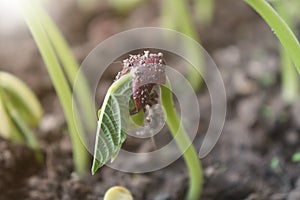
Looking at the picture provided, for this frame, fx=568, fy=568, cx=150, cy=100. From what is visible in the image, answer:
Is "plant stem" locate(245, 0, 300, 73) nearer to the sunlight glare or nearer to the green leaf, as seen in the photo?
the green leaf

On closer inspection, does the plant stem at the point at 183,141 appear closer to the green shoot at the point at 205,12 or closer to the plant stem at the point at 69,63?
the plant stem at the point at 69,63

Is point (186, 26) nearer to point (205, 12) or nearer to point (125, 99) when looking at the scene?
point (205, 12)

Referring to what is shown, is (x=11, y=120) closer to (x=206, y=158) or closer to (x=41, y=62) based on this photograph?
(x=206, y=158)

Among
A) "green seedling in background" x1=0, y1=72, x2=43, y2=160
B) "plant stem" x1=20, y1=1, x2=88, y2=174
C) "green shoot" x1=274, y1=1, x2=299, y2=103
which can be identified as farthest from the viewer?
"green shoot" x1=274, y1=1, x2=299, y2=103

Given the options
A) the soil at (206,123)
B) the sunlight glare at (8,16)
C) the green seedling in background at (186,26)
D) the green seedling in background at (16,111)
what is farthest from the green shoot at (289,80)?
the sunlight glare at (8,16)

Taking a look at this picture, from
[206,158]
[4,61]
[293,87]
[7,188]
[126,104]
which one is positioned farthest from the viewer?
[4,61]

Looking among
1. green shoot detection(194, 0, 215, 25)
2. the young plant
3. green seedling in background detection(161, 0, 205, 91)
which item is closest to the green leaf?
the young plant

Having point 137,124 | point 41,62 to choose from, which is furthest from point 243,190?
point 41,62
